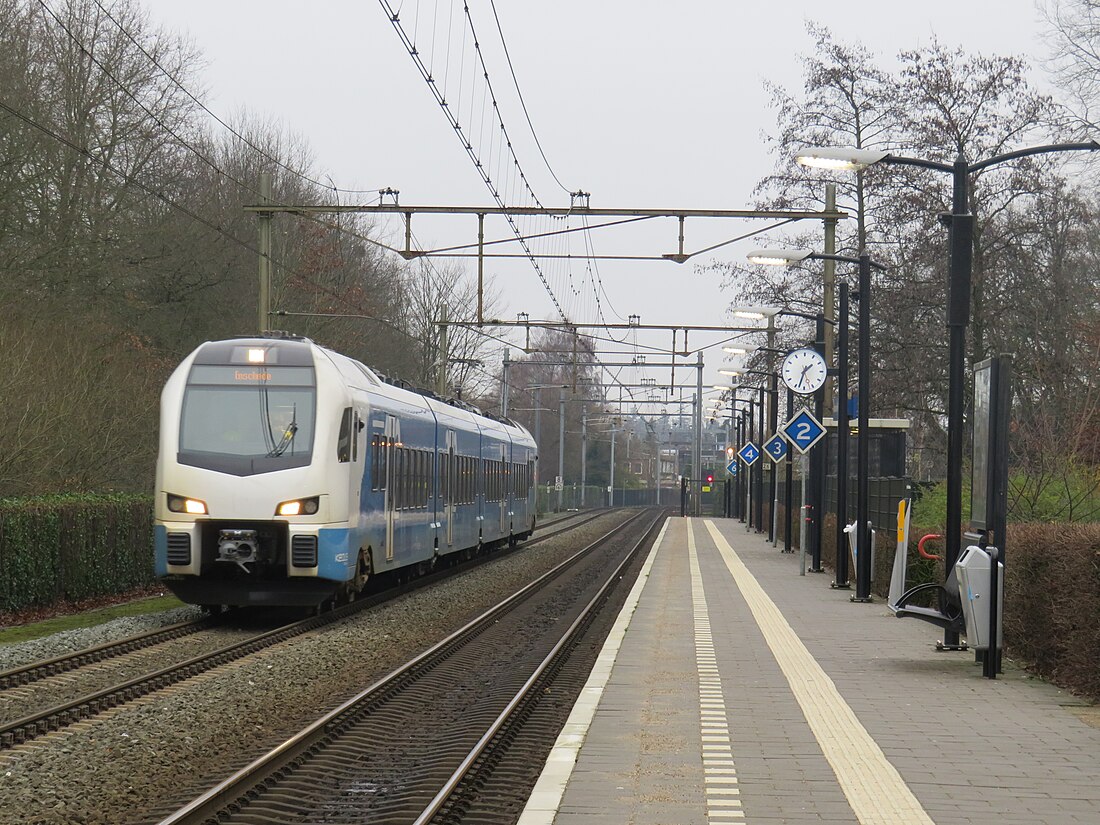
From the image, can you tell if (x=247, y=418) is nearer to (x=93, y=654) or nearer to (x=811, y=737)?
(x=93, y=654)

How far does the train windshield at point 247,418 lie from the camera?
17.6m

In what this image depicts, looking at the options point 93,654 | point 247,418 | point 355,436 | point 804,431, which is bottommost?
point 93,654

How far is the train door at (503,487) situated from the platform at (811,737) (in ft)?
62.6

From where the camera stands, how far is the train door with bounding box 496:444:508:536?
3622 centimetres

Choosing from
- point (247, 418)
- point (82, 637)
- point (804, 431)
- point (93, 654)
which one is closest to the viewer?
point (93, 654)

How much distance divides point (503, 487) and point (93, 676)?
23822mm

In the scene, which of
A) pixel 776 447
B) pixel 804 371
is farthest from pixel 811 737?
pixel 776 447

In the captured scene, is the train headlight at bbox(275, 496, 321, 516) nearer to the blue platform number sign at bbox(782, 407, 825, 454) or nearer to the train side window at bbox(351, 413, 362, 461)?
the train side window at bbox(351, 413, 362, 461)

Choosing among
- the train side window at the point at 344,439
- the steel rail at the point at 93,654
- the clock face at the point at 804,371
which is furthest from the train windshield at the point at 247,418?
the clock face at the point at 804,371

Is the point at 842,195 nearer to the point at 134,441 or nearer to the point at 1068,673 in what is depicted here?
the point at 134,441

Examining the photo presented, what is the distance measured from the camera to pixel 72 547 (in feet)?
66.7

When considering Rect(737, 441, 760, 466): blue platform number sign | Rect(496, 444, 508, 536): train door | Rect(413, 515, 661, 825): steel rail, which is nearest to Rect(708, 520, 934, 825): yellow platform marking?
Rect(413, 515, 661, 825): steel rail

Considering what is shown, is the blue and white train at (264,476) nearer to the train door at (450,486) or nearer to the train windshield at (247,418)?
the train windshield at (247,418)

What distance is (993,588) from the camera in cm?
1267
